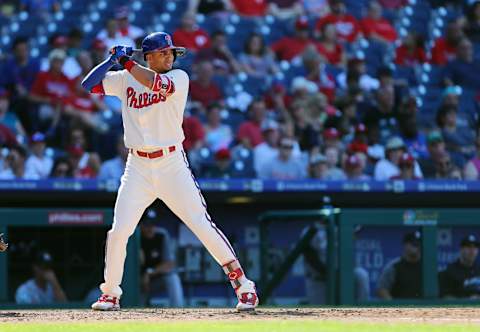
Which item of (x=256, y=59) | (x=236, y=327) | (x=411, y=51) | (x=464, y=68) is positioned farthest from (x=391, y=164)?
(x=236, y=327)

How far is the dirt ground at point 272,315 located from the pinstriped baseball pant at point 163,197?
342 mm

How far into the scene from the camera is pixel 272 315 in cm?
628

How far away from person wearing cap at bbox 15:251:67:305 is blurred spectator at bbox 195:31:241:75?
138 inches

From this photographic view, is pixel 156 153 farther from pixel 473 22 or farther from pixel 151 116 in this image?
pixel 473 22

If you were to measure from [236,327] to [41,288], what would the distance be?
169 inches

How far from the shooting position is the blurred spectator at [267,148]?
10781mm

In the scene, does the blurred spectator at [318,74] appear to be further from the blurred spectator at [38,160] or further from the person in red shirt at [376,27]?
the blurred spectator at [38,160]

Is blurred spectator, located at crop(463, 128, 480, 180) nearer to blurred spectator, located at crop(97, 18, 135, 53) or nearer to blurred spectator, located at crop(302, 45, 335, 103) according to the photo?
blurred spectator, located at crop(302, 45, 335, 103)

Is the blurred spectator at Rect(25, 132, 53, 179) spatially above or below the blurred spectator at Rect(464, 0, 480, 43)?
below

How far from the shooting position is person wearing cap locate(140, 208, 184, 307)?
32.1 ft

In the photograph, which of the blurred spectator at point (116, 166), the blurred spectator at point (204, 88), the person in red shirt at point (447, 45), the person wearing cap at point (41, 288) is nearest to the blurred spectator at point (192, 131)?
the blurred spectator at point (204, 88)

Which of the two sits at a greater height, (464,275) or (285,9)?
(285,9)

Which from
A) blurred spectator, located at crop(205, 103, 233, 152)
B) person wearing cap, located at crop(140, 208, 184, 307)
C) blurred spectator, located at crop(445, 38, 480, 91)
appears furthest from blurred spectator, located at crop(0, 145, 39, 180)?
blurred spectator, located at crop(445, 38, 480, 91)

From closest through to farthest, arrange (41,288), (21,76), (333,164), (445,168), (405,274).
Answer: (41,288) < (405,274) < (333,164) < (445,168) < (21,76)
